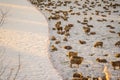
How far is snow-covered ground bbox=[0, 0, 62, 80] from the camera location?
9.05 meters

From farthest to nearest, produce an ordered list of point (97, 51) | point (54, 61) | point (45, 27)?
1. point (45, 27)
2. point (97, 51)
3. point (54, 61)

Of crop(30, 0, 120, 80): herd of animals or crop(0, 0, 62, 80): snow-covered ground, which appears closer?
crop(0, 0, 62, 80): snow-covered ground

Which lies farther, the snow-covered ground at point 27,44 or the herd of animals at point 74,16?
the herd of animals at point 74,16

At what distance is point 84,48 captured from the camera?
11.5 meters

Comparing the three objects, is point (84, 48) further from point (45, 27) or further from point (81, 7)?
point (81, 7)

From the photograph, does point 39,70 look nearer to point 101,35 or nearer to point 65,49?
point 65,49

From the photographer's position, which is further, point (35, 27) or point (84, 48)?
point (35, 27)

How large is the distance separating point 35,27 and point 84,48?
15.7 feet

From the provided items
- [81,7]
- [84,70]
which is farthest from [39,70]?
[81,7]

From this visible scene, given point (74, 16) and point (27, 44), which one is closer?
point (27, 44)

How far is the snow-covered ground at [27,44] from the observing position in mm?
9047

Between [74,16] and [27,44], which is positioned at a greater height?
[27,44]

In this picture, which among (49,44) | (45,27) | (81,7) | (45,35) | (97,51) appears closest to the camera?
(97,51)

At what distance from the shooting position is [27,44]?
12.1 meters
